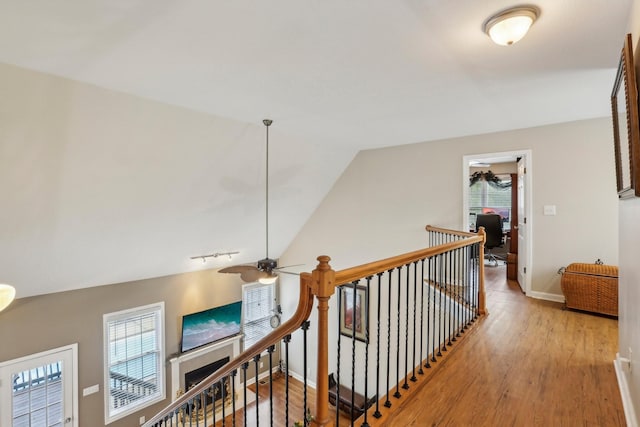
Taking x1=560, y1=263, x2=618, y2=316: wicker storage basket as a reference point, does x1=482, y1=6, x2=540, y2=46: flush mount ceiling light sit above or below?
above

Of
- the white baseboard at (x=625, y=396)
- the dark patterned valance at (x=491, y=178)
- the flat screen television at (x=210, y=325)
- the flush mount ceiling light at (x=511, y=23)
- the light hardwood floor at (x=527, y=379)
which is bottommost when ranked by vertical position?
the flat screen television at (x=210, y=325)

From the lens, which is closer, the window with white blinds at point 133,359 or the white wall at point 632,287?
the white wall at point 632,287

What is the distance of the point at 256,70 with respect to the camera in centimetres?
261

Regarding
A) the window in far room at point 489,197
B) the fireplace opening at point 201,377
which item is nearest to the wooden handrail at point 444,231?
the window in far room at point 489,197

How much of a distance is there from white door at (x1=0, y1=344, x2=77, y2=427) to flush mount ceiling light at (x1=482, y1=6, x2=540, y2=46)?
6.93m

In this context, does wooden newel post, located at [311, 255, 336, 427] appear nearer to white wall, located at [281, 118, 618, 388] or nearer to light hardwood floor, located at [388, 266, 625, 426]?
light hardwood floor, located at [388, 266, 625, 426]

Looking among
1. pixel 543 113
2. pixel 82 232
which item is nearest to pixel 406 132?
pixel 543 113

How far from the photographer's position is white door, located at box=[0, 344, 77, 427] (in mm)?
4660

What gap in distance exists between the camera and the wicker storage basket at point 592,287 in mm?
3662

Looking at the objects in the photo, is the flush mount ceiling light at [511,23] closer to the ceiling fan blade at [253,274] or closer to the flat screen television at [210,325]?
the ceiling fan blade at [253,274]

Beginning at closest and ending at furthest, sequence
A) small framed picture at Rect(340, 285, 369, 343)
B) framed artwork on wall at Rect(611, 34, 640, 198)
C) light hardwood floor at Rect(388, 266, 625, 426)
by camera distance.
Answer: framed artwork on wall at Rect(611, 34, 640, 198) < light hardwood floor at Rect(388, 266, 625, 426) < small framed picture at Rect(340, 285, 369, 343)

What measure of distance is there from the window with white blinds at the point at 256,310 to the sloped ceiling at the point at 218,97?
2.57 metres

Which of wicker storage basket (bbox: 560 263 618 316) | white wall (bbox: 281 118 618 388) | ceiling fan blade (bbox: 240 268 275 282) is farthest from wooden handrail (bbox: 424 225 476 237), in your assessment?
ceiling fan blade (bbox: 240 268 275 282)

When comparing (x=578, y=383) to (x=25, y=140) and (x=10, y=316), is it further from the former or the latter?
(x=10, y=316)
